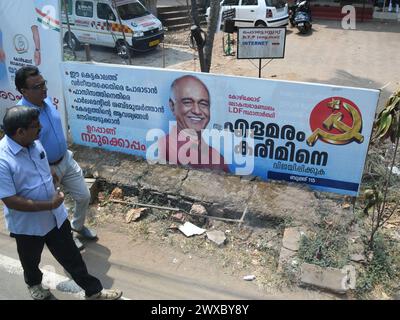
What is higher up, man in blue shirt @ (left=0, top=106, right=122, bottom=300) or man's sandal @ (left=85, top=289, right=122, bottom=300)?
man in blue shirt @ (left=0, top=106, right=122, bottom=300)

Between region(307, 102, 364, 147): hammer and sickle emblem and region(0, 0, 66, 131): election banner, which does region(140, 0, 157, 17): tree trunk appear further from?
region(307, 102, 364, 147): hammer and sickle emblem

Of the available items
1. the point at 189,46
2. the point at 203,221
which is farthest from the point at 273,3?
the point at 203,221

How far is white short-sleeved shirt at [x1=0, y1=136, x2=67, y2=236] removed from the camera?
8.78 ft

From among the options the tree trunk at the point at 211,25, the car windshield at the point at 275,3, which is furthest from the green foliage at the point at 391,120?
the car windshield at the point at 275,3

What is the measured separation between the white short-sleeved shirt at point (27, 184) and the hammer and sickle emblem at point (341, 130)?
2.80m

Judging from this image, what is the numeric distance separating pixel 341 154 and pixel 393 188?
39.2 inches

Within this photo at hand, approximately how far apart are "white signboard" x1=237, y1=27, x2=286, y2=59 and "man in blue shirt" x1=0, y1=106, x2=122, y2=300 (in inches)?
234

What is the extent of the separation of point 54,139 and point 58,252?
1.02 m

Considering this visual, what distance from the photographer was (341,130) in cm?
427

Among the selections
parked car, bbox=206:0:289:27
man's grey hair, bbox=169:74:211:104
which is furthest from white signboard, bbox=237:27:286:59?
parked car, bbox=206:0:289:27

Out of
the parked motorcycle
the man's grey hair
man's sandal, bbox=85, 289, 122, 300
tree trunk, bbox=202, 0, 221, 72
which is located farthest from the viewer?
the parked motorcycle

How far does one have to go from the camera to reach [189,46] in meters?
14.4

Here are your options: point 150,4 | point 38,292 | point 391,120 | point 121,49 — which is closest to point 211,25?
point 391,120

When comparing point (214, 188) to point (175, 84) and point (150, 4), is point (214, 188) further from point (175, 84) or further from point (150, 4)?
point (150, 4)
